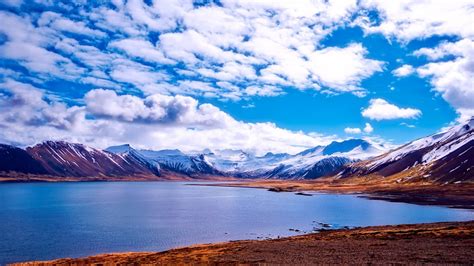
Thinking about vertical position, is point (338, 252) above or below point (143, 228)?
above

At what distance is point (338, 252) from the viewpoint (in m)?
57.2

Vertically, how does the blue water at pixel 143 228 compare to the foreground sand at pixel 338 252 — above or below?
below

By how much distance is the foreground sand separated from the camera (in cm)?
5072

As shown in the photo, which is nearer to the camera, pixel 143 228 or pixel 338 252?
pixel 338 252

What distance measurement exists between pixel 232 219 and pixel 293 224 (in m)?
21.4

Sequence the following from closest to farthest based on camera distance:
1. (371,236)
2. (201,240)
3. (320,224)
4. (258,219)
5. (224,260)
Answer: (224,260) → (371,236) → (201,240) → (320,224) → (258,219)

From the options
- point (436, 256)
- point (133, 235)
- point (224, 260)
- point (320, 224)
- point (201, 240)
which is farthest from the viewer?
point (320, 224)

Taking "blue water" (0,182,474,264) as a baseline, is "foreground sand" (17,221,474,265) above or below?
above

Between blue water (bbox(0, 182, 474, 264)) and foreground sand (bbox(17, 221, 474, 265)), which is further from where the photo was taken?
blue water (bbox(0, 182, 474, 264))

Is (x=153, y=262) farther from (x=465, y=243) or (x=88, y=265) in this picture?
(x=465, y=243)

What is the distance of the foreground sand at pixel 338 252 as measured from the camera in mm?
50719

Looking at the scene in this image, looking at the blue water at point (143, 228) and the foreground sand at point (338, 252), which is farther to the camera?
the blue water at point (143, 228)

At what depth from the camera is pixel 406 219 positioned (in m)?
114

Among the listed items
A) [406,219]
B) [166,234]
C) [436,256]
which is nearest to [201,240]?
[166,234]
